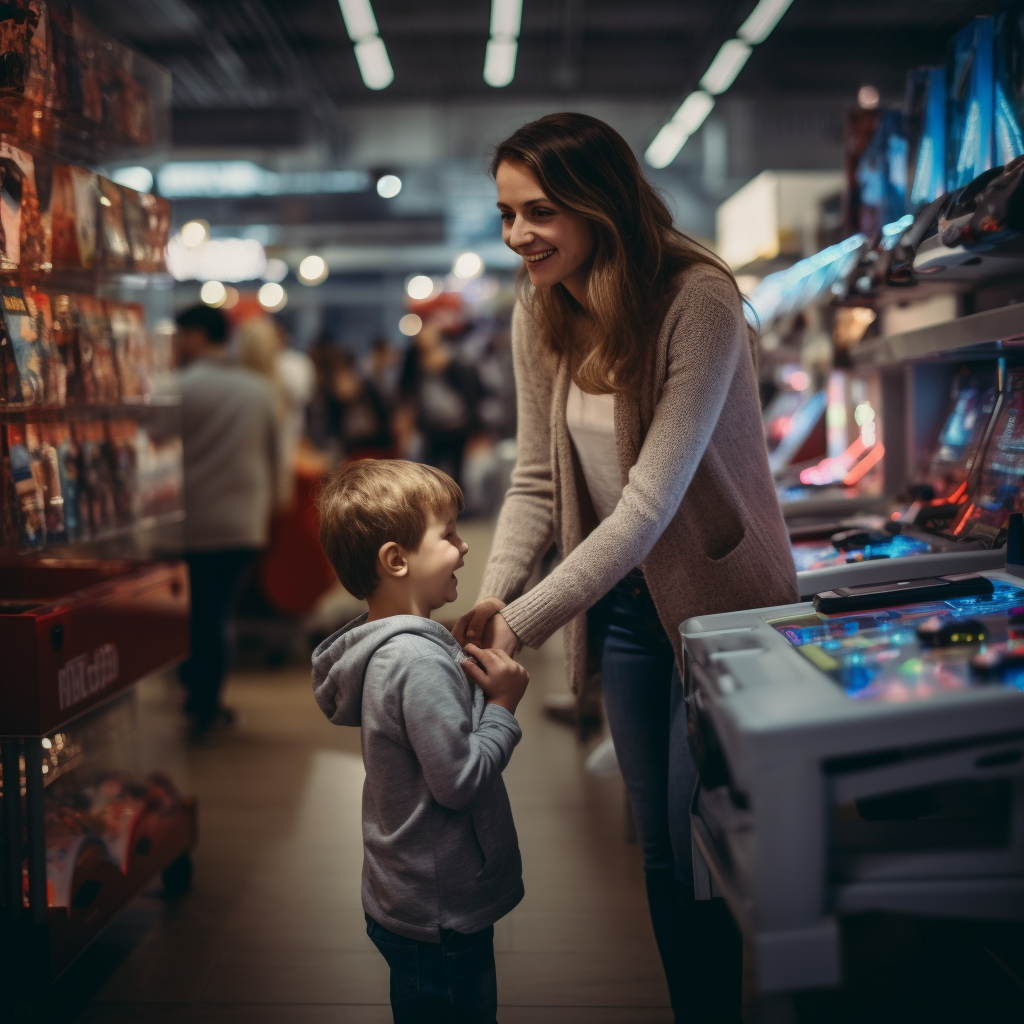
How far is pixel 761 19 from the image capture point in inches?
242

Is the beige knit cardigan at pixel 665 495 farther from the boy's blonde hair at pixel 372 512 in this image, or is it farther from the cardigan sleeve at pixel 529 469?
the boy's blonde hair at pixel 372 512

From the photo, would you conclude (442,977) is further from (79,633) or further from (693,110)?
(693,110)

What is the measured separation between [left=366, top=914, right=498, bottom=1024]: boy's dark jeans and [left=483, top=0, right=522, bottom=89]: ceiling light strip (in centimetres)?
554

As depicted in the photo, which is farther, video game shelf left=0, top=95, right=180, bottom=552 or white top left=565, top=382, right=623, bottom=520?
video game shelf left=0, top=95, right=180, bottom=552

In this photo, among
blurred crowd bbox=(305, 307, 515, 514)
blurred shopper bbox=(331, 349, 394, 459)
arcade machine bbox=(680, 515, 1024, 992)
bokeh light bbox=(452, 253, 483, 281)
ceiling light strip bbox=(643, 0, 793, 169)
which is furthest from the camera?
bokeh light bbox=(452, 253, 483, 281)

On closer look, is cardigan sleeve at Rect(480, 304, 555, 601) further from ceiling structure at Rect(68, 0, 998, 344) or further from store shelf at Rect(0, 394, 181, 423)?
ceiling structure at Rect(68, 0, 998, 344)

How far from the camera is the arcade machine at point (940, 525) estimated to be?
1.83 meters

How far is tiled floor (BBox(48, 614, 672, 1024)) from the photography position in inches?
81.4

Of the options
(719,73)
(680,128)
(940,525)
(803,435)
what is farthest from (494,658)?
(680,128)

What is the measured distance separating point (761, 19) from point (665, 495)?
5.61 meters

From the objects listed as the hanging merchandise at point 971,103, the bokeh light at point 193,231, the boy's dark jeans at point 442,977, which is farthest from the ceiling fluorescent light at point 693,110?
the boy's dark jeans at point 442,977

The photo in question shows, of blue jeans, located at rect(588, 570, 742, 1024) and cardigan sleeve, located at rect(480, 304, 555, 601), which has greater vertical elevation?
cardigan sleeve, located at rect(480, 304, 555, 601)

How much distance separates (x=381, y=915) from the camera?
145 cm

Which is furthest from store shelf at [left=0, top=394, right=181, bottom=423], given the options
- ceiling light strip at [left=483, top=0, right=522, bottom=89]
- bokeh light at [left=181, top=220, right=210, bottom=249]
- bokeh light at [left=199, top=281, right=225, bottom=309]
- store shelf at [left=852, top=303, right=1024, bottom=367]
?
bokeh light at [left=199, top=281, right=225, bottom=309]
